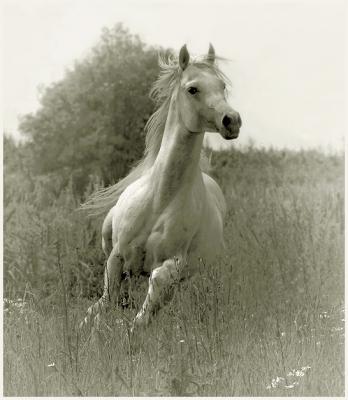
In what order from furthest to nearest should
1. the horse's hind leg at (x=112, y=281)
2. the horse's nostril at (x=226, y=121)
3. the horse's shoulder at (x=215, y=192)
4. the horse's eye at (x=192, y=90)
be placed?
the horse's shoulder at (x=215, y=192) → the horse's hind leg at (x=112, y=281) → the horse's eye at (x=192, y=90) → the horse's nostril at (x=226, y=121)

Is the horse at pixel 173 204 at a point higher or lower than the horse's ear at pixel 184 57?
lower

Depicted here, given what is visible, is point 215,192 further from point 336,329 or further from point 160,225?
point 336,329

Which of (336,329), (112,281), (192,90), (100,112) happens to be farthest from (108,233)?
(336,329)

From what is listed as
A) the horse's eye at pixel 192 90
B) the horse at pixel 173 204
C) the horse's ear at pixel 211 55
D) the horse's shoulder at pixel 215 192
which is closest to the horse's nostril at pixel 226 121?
the horse at pixel 173 204

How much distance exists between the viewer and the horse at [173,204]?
5227 mm

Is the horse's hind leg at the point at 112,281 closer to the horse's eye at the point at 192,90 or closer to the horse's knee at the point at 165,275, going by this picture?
the horse's knee at the point at 165,275

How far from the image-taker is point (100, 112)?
8.12 meters

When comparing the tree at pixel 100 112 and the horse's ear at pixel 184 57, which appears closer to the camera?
the horse's ear at pixel 184 57

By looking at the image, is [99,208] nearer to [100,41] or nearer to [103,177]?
[103,177]

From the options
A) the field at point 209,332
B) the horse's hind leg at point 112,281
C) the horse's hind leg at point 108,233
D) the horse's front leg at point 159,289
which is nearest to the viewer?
the field at point 209,332

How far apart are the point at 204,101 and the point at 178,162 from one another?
1.82ft

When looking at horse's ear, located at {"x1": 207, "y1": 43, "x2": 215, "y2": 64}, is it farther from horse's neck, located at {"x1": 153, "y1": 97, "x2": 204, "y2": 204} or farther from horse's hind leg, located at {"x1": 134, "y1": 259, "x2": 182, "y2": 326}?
horse's hind leg, located at {"x1": 134, "y1": 259, "x2": 182, "y2": 326}

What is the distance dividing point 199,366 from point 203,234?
1357mm

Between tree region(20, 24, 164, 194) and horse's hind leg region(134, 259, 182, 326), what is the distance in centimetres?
298
